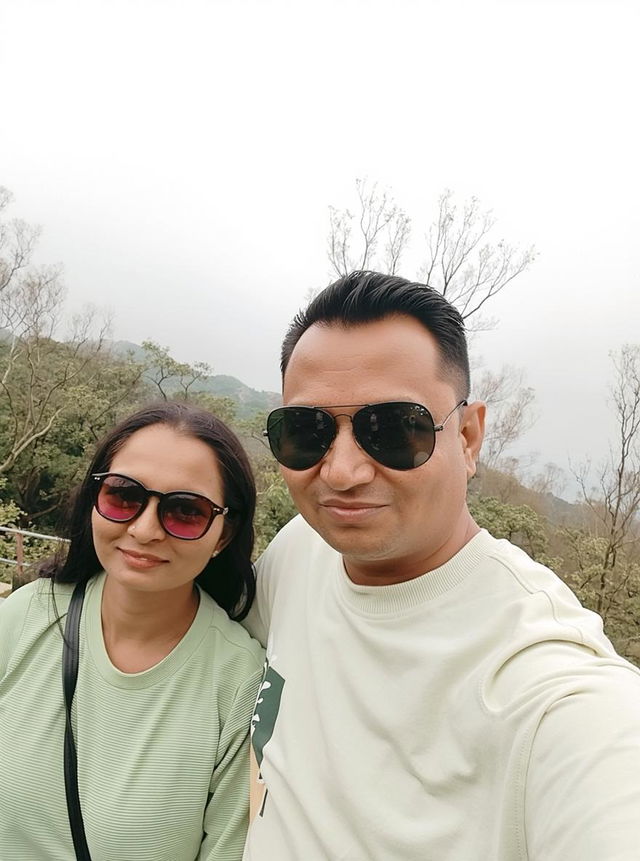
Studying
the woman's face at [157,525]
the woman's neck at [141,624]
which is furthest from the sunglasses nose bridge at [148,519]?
the woman's neck at [141,624]

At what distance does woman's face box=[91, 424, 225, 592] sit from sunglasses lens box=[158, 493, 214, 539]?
2 centimetres

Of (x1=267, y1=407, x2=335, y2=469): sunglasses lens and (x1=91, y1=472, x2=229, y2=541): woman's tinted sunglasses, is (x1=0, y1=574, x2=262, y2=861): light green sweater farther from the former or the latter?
(x1=267, y1=407, x2=335, y2=469): sunglasses lens

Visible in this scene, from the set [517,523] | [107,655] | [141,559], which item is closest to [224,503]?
[141,559]

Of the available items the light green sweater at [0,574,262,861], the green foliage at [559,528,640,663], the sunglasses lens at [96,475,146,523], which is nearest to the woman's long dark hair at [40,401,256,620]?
the sunglasses lens at [96,475,146,523]

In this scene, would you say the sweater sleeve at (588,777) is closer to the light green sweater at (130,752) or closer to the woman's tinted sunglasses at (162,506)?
the light green sweater at (130,752)

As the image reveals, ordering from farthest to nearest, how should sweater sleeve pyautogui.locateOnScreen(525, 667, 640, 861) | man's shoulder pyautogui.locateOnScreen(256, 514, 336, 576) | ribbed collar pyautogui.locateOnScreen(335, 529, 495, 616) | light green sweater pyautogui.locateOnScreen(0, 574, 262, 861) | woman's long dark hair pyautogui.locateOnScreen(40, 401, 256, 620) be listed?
man's shoulder pyautogui.locateOnScreen(256, 514, 336, 576), woman's long dark hair pyautogui.locateOnScreen(40, 401, 256, 620), light green sweater pyautogui.locateOnScreen(0, 574, 262, 861), ribbed collar pyautogui.locateOnScreen(335, 529, 495, 616), sweater sleeve pyautogui.locateOnScreen(525, 667, 640, 861)

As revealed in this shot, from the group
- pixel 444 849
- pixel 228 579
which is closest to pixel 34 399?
pixel 228 579

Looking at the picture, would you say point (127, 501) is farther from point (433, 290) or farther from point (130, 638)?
point (433, 290)

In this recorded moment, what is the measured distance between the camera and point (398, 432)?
3.07 ft

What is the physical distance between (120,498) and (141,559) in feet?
0.54

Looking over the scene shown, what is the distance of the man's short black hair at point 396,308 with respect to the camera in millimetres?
979

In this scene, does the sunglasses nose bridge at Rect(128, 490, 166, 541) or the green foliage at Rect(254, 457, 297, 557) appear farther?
the green foliage at Rect(254, 457, 297, 557)

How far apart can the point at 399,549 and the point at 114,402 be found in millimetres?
14827

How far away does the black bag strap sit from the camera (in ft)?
3.50
